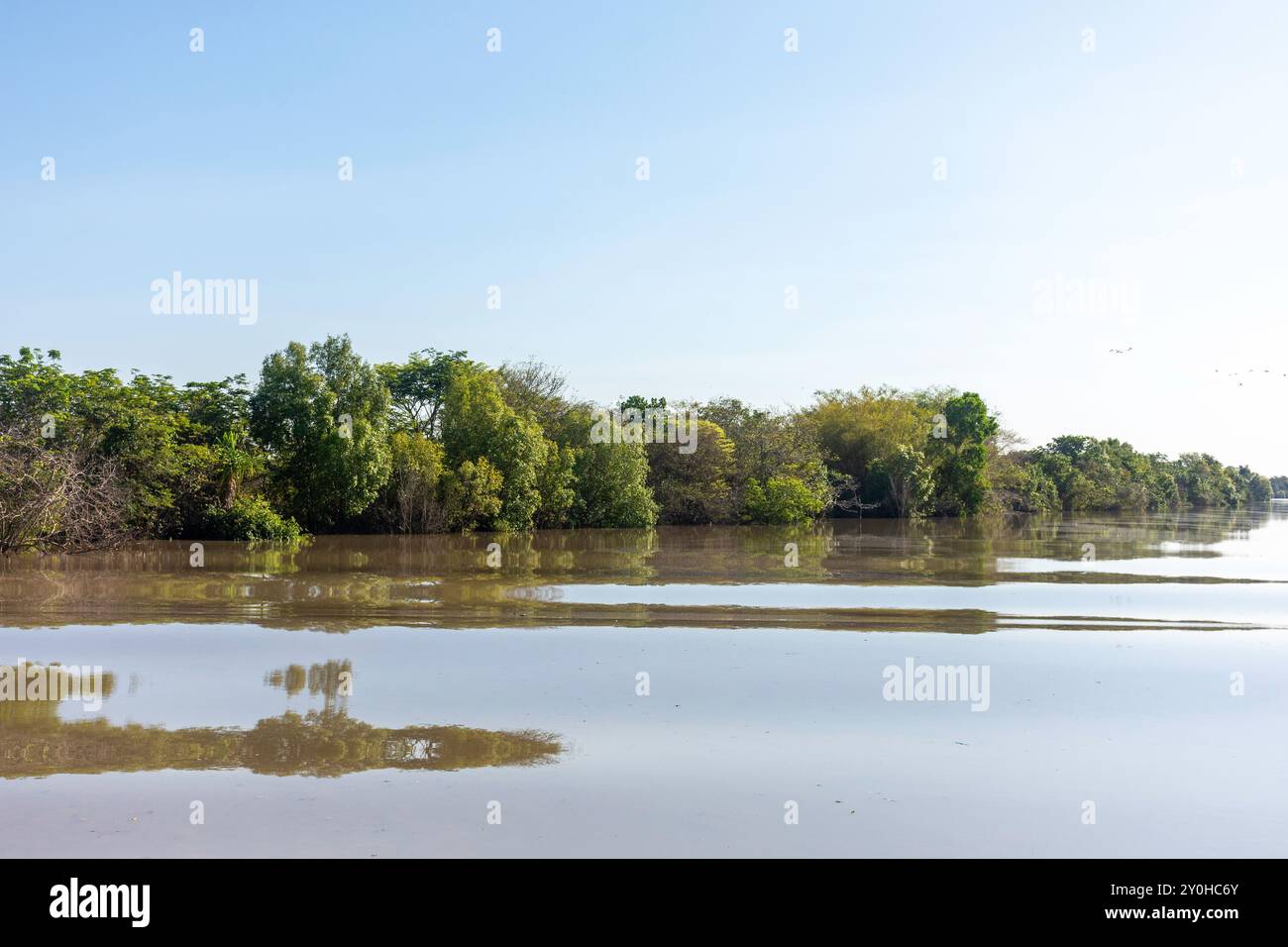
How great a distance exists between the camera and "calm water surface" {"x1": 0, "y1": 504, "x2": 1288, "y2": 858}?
5910 millimetres

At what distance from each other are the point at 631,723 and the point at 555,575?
1244cm

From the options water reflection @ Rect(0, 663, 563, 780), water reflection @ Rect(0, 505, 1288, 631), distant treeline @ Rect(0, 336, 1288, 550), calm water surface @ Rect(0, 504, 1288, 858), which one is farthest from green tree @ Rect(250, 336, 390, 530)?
water reflection @ Rect(0, 663, 563, 780)

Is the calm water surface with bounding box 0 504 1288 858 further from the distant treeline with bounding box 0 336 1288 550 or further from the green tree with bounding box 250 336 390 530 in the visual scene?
the green tree with bounding box 250 336 390 530

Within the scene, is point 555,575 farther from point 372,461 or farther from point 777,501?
point 777,501

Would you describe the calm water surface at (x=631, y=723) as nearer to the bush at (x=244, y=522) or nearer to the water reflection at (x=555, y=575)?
the water reflection at (x=555, y=575)

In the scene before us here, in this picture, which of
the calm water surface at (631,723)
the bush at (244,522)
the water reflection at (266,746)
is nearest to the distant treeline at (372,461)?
the bush at (244,522)

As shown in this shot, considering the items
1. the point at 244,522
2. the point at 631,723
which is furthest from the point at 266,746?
the point at 244,522

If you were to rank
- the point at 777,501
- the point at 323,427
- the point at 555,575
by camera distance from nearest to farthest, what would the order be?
the point at 555,575, the point at 323,427, the point at 777,501

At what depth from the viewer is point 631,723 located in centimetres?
832

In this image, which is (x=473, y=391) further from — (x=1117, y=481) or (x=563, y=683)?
(x=1117, y=481)

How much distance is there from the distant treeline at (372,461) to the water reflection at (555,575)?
183 centimetres

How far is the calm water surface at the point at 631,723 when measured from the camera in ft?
19.4

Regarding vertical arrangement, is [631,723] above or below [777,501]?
below

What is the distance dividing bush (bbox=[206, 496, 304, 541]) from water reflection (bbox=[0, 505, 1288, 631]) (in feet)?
4.45
